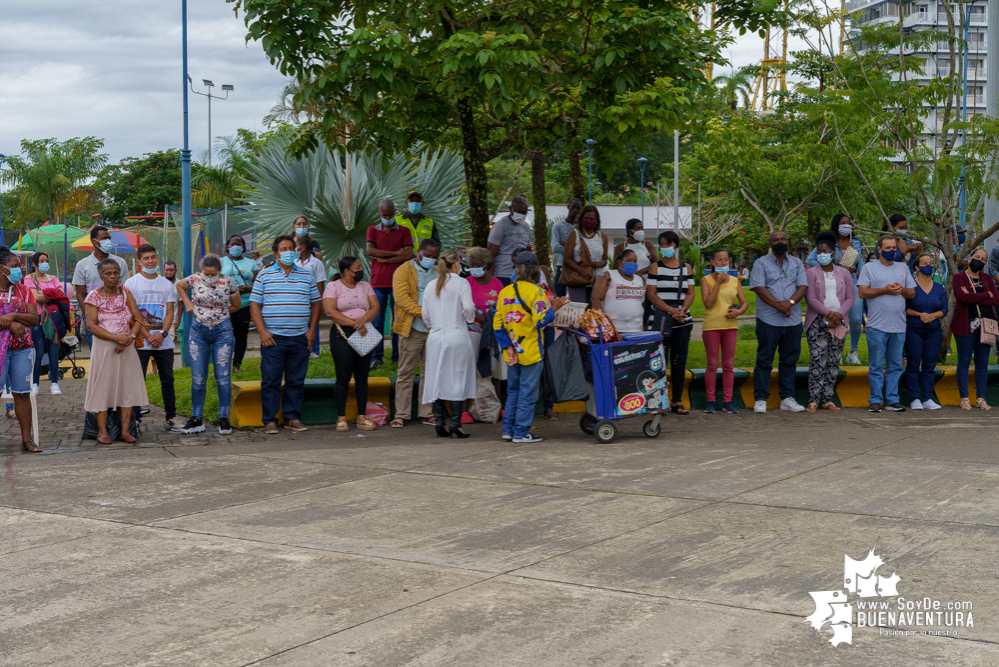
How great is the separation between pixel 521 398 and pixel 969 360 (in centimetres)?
582

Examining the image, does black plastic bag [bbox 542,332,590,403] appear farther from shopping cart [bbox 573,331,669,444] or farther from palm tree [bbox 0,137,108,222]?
palm tree [bbox 0,137,108,222]

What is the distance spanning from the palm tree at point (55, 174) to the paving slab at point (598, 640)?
4976cm

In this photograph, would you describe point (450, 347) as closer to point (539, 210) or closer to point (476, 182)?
point (476, 182)

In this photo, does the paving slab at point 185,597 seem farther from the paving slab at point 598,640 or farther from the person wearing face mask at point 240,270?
→ the person wearing face mask at point 240,270

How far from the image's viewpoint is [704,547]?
5.93 metres

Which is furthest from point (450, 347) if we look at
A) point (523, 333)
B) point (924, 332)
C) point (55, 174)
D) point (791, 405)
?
point (55, 174)

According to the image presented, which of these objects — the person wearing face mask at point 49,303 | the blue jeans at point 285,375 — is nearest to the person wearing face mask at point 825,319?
the blue jeans at point 285,375

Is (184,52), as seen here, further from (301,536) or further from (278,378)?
(301,536)

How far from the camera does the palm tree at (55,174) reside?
49844 millimetres

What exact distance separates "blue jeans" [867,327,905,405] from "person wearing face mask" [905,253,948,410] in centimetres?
17

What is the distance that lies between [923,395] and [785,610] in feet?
27.0

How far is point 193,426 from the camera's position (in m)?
10.8

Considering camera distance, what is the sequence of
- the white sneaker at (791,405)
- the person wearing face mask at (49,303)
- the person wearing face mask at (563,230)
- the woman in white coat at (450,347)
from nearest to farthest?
1. the woman in white coat at (450,347)
2. the white sneaker at (791,405)
3. the person wearing face mask at (563,230)
4. the person wearing face mask at (49,303)

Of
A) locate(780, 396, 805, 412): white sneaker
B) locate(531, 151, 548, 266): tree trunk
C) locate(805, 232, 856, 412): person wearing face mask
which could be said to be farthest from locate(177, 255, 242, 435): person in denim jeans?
locate(531, 151, 548, 266): tree trunk
